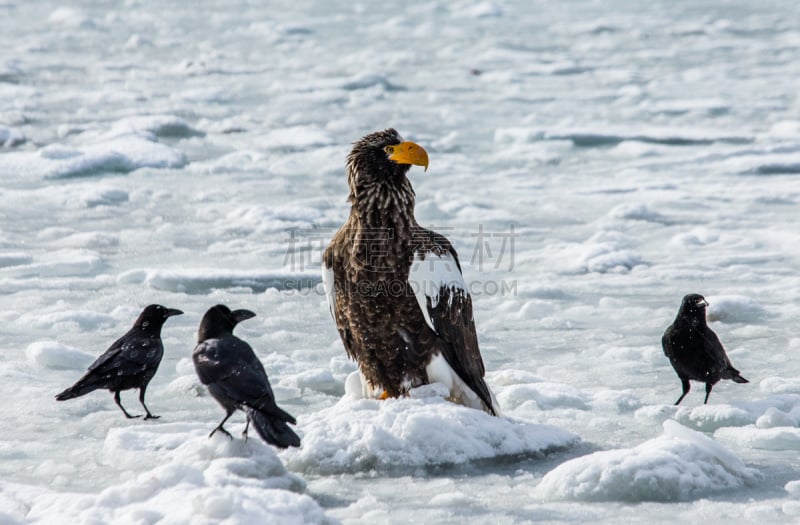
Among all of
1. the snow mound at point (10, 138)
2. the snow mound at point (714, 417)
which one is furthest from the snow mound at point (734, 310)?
the snow mound at point (10, 138)

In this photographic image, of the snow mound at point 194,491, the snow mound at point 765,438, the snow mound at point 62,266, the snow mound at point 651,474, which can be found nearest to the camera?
the snow mound at point 194,491

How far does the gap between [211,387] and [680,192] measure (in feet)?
23.9

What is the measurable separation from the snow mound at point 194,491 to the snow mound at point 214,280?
2.89 m

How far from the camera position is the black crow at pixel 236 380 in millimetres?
3432

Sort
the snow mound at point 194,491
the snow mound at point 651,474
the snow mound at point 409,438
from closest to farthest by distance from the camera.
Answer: the snow mound at point 194,491 → the snow mound at point 651,474 → the snow mound at point 409,438

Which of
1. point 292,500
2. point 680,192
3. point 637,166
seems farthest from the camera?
point 637,166

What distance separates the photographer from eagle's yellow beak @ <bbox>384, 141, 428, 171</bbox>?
436 cm

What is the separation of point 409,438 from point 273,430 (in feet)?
1.95

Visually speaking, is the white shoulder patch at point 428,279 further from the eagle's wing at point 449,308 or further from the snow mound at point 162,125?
the snow mound at point 162,125

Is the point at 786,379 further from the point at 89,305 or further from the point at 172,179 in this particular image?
the point at 172,179

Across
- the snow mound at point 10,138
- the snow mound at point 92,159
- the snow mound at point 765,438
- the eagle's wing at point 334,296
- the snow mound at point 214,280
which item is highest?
the snow mound at point 10,138

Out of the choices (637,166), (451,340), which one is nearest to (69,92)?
(637,166)

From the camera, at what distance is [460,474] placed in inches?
145

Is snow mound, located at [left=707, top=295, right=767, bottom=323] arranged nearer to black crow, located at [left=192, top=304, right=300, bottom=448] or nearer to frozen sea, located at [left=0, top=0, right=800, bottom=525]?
frozen sea, located at [left=0, top=0, right=800, bottom=525]
